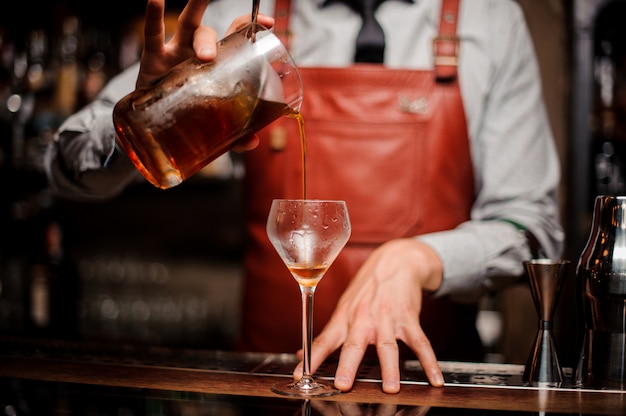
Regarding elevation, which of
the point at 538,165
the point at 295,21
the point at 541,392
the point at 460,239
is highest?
the point at 295,21

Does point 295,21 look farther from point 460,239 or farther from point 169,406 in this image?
point 169,406

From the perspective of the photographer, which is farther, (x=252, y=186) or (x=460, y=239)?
(x=252, y=186)

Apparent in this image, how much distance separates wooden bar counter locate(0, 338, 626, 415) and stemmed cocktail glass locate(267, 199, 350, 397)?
6cm

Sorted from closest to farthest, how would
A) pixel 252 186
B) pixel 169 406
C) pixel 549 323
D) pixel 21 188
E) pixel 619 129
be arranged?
pixel 169 406
pixel 549 323
pixel 252 186
pixel 619 129
pixel 21 188

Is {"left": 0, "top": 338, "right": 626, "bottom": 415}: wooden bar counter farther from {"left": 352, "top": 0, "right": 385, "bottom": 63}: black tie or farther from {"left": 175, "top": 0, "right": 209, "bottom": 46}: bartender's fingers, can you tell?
{"left": 352, "top": 0, "right": 385, "bottom": 63}: black tie

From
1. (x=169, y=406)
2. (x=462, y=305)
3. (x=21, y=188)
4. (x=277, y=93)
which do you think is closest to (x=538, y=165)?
(x=462, y=305)

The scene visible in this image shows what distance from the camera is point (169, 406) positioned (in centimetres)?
101

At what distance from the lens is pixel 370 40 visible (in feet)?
5.82

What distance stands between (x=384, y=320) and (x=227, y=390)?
10.3 inches

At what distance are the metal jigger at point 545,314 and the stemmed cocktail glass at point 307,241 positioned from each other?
0.29m

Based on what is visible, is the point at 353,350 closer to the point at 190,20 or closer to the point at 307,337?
the point at 307,337

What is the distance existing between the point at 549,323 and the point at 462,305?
0.61 metres

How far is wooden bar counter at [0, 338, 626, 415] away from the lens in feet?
3.24

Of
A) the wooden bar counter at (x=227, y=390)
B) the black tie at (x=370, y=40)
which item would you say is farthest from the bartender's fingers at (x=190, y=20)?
the black tie at (x=370, y=40)
